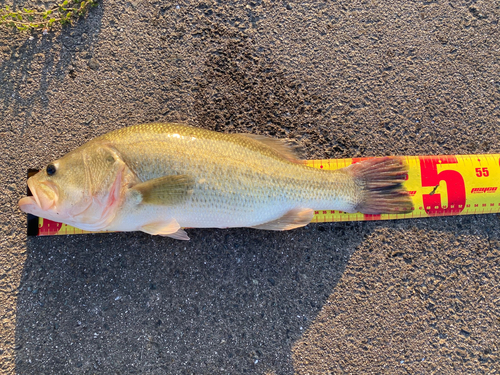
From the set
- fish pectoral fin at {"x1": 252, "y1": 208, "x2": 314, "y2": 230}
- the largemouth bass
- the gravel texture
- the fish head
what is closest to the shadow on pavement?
the gravel texture

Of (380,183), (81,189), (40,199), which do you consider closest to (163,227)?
(81,189)

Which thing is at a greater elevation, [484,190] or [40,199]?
[40,199]

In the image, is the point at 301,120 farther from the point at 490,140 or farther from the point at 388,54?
the point at 490,140

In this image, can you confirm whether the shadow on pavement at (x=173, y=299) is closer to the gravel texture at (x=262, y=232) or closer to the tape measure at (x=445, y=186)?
the gravel texture at (x=262, y=232)

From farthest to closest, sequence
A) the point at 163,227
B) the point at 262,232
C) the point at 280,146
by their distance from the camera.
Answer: the point at 262,232, the point at 280,146, the point at 163,227

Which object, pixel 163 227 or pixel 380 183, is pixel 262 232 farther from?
pixel 380 183

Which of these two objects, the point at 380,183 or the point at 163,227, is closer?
the point at 163,227

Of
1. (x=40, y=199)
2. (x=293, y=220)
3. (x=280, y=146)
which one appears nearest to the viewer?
(x=40, y=199)

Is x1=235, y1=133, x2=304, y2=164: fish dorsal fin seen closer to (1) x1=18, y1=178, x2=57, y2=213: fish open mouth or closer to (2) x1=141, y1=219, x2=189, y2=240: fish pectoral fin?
(2) x1=141, y1=219, x2=189, y2=240: fish pectoral fin
